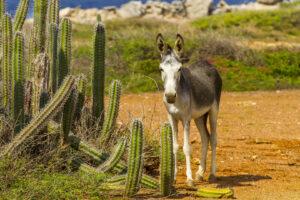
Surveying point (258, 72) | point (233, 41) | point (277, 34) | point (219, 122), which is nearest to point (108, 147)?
point (219, 122)

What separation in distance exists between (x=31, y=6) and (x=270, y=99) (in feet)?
32.3

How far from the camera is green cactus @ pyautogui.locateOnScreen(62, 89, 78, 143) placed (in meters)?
10.5

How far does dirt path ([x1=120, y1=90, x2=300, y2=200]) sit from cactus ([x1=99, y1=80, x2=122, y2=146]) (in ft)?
1.94

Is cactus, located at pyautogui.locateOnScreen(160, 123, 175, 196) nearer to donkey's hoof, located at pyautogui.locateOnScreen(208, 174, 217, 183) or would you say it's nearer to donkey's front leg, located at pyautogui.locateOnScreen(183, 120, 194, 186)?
donkey's front leg, located at pyautogui.locateOnScreen(183, 120, 194, 186)

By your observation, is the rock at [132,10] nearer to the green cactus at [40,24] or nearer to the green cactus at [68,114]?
the green cactus at [40,24]

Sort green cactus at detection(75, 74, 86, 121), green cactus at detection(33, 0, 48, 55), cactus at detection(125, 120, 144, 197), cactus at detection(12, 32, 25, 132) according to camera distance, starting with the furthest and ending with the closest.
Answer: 1. green cactus at detection(33, 0, 48, 55)
2. green cactus at detection(75, 74, 86, 121)
3. cactus at detection(12, 32, 25, 132)
4. cactus at detection(125, 120, 144, 197)

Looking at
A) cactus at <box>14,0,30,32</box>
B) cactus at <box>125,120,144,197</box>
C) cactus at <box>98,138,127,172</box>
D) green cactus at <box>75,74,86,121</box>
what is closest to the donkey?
cactus at <box>98,138,127,172</box>

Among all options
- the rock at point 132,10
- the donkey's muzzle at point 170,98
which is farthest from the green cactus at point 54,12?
the rock at point 132,10

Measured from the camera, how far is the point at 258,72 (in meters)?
25.6

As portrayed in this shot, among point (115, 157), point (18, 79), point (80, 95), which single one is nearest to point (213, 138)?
point (80, 95)

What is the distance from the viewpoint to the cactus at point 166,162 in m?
9.54

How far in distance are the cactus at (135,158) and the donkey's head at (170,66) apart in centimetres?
110

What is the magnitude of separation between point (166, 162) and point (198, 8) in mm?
74493

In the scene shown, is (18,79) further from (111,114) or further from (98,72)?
(111,114)
